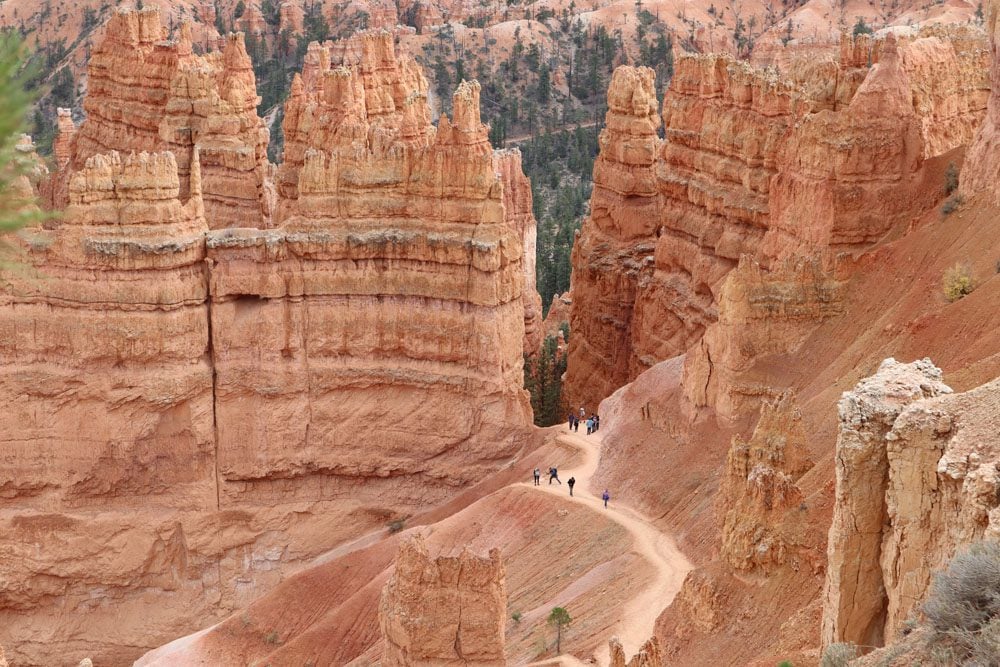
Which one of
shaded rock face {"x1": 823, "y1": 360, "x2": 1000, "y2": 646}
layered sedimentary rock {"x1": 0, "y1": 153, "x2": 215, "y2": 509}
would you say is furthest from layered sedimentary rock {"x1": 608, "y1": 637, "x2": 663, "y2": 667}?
layered sedimentary rock {"x1": 0, "y1": 153, "x2": 215, "y2": 509}

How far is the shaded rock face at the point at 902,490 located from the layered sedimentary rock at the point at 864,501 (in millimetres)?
13

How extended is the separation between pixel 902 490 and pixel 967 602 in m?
4.23

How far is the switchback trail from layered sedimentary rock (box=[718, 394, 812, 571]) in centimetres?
278

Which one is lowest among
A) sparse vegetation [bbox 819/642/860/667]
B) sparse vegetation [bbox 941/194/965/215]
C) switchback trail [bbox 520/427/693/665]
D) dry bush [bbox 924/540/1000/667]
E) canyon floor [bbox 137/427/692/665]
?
canyon floor [bbox 137/427/692/665]

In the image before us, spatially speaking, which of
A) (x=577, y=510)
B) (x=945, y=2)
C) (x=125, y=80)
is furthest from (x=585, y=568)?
(x=945, y=2)

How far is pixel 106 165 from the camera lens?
1829 inches

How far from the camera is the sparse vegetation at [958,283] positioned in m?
37.5

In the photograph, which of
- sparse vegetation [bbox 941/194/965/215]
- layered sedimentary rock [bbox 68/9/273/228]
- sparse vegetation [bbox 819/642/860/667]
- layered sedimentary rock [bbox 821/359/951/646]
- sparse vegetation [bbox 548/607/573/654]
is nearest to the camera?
sparse vegetation [bbox 819/642/860/667]

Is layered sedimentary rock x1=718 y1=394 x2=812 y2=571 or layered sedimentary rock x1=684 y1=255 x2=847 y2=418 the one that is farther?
layered sedimentary rock x1=684 y1=255 x2=847 y2=418

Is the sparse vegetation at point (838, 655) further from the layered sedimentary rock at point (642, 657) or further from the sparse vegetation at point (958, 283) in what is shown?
the sparse vegetation at point (958, 283)

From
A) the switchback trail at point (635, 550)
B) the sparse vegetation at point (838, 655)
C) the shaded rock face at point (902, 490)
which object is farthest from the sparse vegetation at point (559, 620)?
the sparse vegetation at point (838, 655)

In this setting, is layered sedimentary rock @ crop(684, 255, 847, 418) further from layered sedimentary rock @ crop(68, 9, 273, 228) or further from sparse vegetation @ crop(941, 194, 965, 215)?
layered sedimentary rock @ crop(68, 9, 273, 228)

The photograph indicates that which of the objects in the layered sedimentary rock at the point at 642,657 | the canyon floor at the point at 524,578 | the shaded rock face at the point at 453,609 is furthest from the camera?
the canyon floor at the point at 524,578

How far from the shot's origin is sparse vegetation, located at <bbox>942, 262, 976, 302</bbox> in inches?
1475
